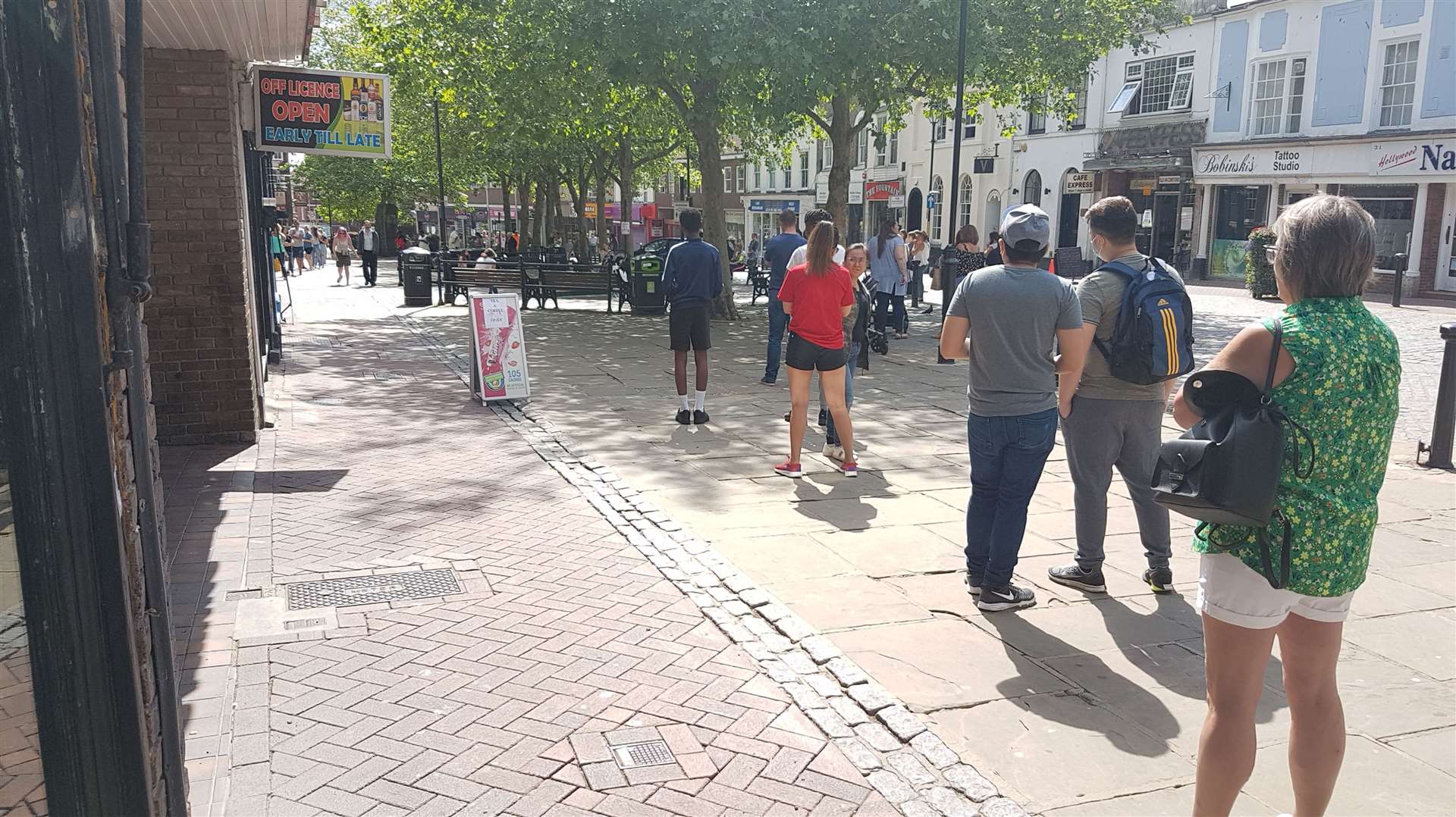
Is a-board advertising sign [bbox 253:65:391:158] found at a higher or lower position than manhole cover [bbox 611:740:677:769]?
higher

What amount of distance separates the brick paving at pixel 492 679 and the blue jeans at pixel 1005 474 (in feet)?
3.32

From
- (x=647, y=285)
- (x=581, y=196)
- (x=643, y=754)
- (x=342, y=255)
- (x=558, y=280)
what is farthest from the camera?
(x=581, y=196)

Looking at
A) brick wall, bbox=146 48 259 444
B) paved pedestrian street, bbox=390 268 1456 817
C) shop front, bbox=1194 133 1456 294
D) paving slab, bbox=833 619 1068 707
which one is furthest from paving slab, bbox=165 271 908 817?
shop front, bbox=1194 133 1456 294

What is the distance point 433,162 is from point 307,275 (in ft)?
21.1

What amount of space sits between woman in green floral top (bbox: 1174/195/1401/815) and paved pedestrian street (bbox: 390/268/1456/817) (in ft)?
2.08

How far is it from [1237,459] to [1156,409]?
2435mm

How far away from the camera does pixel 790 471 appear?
25.1ft

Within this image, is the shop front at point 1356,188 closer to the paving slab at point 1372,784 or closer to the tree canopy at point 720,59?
the tree canopy at point 720,59

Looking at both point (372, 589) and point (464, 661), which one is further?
point (372, 589)

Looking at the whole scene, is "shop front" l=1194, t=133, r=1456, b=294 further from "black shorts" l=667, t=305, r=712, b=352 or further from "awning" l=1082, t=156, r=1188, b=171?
"black shorts" l=667, t=305, r=712, b=352

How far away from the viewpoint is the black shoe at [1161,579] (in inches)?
206

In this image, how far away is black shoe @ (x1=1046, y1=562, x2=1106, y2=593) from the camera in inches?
207

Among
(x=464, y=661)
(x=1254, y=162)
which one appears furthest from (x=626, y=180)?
(x=464, y=661)

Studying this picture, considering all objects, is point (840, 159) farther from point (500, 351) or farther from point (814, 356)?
point (814, 356)
